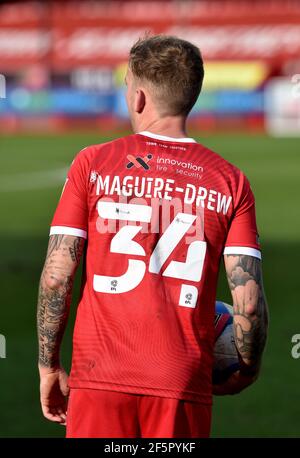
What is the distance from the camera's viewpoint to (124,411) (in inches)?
145

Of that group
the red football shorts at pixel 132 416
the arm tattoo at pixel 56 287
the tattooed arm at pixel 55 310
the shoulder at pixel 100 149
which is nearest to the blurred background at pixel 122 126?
the tattooed arm at pixel 55 310

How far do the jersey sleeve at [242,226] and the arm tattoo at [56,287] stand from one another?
546mm

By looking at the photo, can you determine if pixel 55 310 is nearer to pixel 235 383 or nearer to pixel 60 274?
pixel 60 274

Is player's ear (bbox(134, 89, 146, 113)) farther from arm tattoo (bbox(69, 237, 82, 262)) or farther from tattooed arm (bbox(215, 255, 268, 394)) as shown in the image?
tattooed arm (bbox(215, 255, 268, 394))

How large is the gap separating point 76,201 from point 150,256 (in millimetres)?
331

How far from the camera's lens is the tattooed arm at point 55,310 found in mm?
3863

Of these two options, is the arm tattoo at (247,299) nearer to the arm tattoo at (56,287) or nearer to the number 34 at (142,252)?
the number 34 at (142,252)

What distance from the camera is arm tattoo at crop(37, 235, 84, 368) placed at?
3.86m

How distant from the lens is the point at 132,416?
12.1 ft

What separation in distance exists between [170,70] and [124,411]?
1210mm

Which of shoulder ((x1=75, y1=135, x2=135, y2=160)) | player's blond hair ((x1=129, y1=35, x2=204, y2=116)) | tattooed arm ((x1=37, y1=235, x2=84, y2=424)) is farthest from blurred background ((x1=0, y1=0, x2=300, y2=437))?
player's blond hair ((x1=129, y1=35, x2=204, y2=116))
